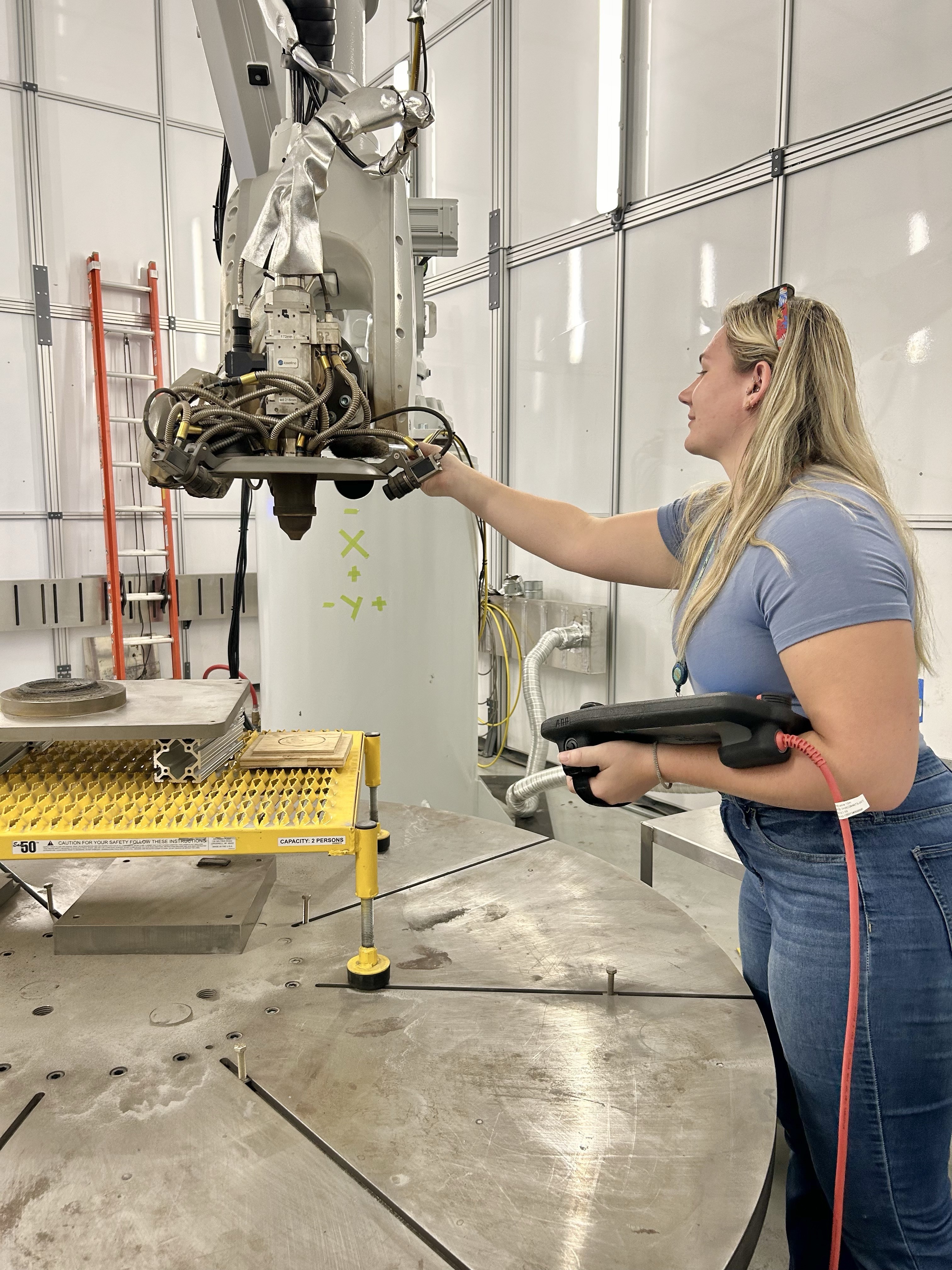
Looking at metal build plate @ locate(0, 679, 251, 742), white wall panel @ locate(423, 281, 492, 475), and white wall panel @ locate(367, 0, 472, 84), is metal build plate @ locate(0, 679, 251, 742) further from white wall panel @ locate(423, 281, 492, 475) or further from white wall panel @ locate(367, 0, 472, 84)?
white wall panel @ locate(367, 0, 472, 84)

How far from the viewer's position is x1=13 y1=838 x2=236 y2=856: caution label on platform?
0.86 m

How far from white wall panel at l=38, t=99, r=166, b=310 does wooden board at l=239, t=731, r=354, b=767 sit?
355 centimetres

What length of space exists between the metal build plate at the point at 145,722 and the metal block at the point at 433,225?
4.47 ft

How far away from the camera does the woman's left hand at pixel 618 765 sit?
0.89m

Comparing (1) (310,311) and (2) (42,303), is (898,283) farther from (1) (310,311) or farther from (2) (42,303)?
(2) (42,303)

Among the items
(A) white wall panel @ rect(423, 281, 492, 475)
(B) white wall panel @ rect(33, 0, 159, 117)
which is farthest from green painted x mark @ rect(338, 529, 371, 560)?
(B) white wall panel @ rect(33, 0, 159, 117)

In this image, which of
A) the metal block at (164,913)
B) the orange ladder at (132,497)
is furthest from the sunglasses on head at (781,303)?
the orange ladder at (132,497)

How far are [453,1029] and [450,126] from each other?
13.5 feet

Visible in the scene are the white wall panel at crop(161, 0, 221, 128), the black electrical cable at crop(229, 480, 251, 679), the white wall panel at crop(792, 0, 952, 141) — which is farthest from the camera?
the white wall panel at crop(161, 0, 221, 128)

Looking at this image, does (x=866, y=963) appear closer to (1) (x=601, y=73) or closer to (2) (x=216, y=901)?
(2) (x=216, y=901)

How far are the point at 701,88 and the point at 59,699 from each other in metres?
2.82

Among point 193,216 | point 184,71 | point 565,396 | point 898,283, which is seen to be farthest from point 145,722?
point 184,71

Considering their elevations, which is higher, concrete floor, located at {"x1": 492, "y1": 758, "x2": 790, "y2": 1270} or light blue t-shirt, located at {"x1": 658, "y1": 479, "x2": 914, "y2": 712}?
light blue t-shirt, located at {"x1": 658, "y1": 479, "x2": 914, "y2": 712}

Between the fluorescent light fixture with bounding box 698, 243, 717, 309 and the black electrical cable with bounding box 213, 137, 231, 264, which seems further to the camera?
the fluorescent light fixture with bounding box 698, 243, 717, 309
